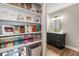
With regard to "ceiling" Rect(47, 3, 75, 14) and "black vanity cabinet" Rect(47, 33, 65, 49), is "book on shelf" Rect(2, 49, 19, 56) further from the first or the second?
"ceiling" Rect(47, 3, 75, 14)

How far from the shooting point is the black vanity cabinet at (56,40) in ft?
4.61

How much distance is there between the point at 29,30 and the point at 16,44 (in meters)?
0.40

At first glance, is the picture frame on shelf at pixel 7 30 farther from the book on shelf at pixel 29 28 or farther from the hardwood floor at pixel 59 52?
the hardwood floor at pixel 59 52

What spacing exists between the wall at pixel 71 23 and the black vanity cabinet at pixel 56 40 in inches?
3.4

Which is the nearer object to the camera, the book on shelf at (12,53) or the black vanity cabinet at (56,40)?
the book on shelf at (12,53)

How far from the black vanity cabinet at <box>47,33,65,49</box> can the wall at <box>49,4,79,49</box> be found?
0.09 m

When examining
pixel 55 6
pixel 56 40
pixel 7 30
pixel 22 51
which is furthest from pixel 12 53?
pixel 55 6

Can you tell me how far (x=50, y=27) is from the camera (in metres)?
1.44

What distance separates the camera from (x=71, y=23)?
4.45 feet

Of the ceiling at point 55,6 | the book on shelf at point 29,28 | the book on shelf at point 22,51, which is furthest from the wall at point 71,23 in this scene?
the book on shelf at point 22,51

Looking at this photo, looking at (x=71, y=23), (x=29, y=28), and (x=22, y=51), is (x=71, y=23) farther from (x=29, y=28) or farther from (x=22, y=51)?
(x=22, y=51)

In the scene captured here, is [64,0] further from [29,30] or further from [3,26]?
[3,26]

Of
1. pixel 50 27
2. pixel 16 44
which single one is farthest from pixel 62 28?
pixel 16 44

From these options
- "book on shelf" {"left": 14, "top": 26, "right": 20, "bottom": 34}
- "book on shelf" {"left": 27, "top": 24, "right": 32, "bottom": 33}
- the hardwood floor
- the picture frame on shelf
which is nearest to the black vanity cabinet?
the hardwood floor
